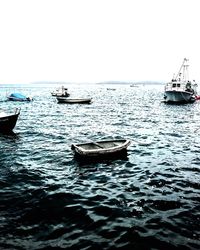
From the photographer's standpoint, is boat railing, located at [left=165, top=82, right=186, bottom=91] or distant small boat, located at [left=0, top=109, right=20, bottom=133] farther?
boat railing, located at [left=165, top=82, right=186, bottom=91]

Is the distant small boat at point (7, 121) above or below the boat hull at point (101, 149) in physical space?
above

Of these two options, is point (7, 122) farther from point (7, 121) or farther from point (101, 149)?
point (101, 149)

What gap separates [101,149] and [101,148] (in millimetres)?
922

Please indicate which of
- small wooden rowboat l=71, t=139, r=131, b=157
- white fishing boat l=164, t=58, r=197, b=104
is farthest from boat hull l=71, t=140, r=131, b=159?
white fishing boat l=164, t=58, r=197, b=104

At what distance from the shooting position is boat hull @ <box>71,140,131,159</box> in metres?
16.8

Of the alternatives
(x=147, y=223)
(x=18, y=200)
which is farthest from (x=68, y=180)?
(x=147, y=223)

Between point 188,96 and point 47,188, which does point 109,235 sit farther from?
point 188,96

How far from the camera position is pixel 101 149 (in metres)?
17.1

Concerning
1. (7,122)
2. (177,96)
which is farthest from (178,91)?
(7,122)

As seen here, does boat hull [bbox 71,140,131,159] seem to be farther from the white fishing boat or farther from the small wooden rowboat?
the white fishing boat

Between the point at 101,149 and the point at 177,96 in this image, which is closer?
the point at 101,149

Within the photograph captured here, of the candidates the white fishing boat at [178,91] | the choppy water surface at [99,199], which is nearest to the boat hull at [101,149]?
the choppy water surface at [99,199]

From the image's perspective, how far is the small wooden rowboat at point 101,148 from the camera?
16812 mm

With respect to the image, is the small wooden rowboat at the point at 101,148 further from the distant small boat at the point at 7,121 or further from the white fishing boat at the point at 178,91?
the white fishing boat at the point at 178,91
